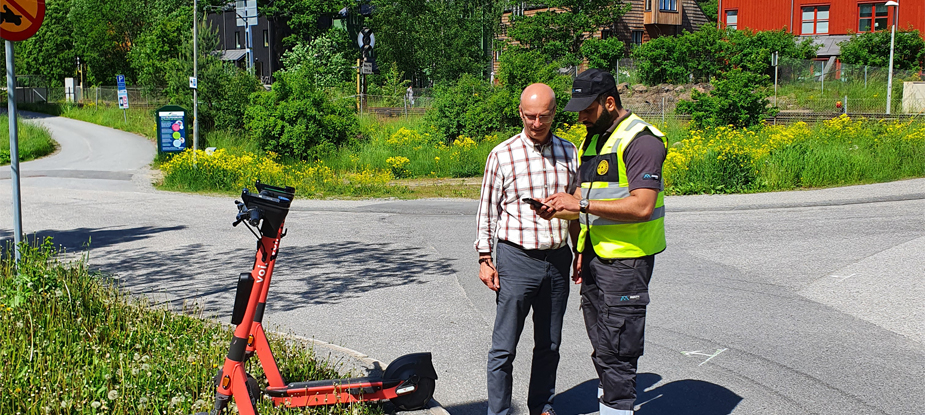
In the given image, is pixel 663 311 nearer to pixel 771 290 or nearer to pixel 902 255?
pixel 771 290

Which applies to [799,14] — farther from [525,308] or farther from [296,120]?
[525,308]

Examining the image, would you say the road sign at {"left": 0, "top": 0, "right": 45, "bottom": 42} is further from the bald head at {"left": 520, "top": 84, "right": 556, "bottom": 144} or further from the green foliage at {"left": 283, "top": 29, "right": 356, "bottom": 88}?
the green foliage at {"left": 283, "top": 29, "right": 356, "bottom": 88}

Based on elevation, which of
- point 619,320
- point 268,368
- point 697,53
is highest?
point 697,53

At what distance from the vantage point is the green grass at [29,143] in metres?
30.2

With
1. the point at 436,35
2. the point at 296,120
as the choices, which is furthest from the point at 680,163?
the point at 436,35

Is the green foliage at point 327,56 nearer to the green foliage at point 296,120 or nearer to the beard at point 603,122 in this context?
the green foliage at point 296,120

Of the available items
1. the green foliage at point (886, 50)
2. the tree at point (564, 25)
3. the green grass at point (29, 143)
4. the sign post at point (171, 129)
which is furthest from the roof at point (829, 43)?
the green grass at point (29, 143)

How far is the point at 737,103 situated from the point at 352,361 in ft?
69.6

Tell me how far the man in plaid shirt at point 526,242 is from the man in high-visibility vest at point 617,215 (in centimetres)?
22

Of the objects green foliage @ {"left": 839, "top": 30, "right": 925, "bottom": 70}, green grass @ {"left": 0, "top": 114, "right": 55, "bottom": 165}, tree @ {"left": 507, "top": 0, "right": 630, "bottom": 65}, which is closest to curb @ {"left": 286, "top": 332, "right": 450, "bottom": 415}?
green grass @ {"left": 0, "top": 114, "right": 55, "bottom": 165}

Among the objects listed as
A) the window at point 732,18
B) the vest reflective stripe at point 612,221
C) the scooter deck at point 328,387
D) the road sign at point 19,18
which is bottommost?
the scooter deck at point 328,387

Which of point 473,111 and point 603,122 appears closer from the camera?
point 603,122

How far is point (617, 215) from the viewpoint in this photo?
4.06m

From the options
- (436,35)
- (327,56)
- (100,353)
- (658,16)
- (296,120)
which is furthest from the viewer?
(327,56)
